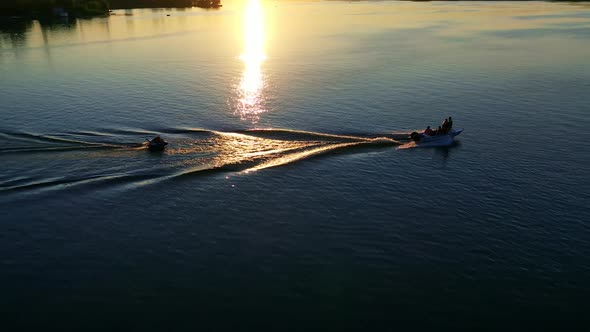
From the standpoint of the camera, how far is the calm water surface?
36.9 m

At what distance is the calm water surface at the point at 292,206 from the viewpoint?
36906mm

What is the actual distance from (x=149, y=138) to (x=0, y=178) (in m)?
20.6

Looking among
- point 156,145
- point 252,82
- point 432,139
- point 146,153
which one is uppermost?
point 252,82

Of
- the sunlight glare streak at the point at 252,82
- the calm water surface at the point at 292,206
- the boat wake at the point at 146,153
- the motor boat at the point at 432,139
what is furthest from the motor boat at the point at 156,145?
the motor boat at the point at 432,139

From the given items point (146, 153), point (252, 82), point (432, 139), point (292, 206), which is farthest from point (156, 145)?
point (252, 82)

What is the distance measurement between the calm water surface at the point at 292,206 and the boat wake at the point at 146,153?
1.08ft

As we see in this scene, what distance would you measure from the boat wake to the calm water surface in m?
0.33

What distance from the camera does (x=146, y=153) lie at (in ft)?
204

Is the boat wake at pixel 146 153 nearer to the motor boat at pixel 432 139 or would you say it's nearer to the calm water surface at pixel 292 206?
the calm water surface at pixel 292 206

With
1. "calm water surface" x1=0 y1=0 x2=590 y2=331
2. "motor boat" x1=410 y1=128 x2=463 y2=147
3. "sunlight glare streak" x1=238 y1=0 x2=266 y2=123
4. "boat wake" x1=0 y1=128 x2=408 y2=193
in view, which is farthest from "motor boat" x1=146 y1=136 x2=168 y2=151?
"motor boat" x1=410 y1=128 x2=463 y2=147

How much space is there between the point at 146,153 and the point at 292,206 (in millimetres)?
23420

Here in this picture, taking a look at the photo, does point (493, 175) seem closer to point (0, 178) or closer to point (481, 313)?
point (481, 313)

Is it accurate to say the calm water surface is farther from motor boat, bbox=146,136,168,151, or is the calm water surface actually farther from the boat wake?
motor boat, bbox=146,136,168,151

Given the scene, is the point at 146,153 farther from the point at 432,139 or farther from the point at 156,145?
the point at 432,139
